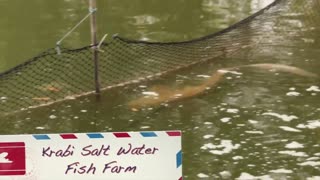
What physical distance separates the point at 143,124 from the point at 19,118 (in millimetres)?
1611

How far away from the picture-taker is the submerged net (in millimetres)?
8266

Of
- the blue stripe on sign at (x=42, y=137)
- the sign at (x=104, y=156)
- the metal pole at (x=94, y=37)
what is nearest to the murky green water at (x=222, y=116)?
the metal pole at (x=94, y=37)

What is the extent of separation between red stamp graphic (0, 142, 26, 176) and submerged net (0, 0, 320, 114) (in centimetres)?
377

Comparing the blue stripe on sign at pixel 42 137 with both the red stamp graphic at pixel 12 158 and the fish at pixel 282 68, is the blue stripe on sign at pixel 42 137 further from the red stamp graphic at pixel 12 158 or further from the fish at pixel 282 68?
the fish at pixel 282 68

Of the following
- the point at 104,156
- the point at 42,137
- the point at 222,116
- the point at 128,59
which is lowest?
the point at 222,116

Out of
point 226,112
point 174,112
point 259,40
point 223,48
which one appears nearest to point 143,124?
point 174,112

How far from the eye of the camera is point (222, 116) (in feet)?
24.1

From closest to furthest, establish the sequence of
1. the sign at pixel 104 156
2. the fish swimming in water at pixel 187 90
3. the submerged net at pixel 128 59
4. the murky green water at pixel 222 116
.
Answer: the sign at pixel 104 156, the murky green water at pixel 222 116, the fish swimming in water at pixel 187 90, the submerged net at pixel 128 59

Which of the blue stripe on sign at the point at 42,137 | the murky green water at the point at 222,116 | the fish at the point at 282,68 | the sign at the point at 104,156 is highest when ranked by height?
the blue stripe on sign at the point at 42,137

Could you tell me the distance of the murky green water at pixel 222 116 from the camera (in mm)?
6180

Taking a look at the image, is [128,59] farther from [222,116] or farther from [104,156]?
[104,156]

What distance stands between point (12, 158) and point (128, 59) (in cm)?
557

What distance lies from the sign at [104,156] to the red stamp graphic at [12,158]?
2 cm

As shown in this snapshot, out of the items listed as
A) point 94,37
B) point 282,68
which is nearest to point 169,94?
point 94,37
